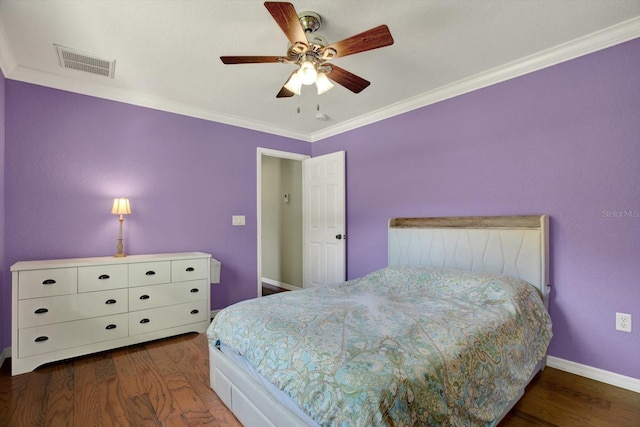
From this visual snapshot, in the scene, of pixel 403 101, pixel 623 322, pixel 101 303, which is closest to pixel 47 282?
pixel 101 303

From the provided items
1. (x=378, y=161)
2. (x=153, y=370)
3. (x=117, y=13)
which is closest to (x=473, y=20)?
(x=378, y=161)

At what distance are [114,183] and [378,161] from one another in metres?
2.81

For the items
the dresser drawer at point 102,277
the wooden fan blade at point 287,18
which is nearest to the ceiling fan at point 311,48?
the wooden fan blade at point 287,18

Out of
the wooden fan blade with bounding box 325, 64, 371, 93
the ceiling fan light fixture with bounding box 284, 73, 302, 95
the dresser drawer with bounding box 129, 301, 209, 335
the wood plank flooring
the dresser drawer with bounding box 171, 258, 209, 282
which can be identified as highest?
the wooden fan blade with bounding box 325, 64, 371, 93

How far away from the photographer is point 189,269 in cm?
304

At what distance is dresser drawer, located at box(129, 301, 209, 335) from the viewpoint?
2748 mm

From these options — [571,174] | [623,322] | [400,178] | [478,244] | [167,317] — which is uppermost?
[400,178]

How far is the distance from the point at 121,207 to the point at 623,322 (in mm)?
4062

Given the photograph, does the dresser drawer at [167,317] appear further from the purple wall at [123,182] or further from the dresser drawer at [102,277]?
the purple wall at [123,182]

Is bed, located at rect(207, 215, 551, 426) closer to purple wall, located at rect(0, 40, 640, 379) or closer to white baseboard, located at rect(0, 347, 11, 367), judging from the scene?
purple wall, located at rect(0, 40, 640, 379)

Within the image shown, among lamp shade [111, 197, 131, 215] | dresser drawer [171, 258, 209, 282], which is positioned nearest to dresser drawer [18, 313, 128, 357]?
dresser drawer [171, 258, 209, 282]

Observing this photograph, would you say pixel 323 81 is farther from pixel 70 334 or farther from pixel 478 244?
pixel 70 334

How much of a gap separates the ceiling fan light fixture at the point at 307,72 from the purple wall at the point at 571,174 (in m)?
1.69

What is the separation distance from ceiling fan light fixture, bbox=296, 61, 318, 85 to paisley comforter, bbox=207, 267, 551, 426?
1.45 m
